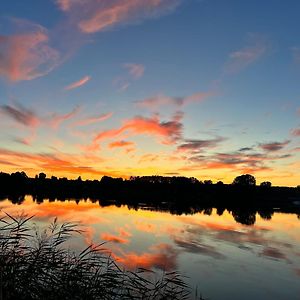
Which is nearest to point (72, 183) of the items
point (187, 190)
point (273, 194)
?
point (187, 190)

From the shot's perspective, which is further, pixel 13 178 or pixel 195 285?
pixel 13 178

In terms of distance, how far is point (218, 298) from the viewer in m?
15.4

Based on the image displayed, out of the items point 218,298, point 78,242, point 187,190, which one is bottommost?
point 218,298

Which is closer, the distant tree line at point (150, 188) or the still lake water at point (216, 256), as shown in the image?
the still lake water at point (216, 256)

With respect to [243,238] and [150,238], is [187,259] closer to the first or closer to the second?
[150,238]

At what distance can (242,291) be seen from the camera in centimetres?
1691

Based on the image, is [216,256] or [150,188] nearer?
[216,256]

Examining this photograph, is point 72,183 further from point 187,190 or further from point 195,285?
point 195,285

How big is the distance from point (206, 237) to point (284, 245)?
21.1 feet

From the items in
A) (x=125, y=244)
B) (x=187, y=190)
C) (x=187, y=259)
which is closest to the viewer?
(x=187, y=259)

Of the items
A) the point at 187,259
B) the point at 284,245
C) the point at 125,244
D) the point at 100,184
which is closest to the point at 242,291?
the point at 187,259

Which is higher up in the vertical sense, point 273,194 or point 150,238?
point 273,194

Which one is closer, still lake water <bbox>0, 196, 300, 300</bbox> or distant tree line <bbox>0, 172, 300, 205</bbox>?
still lake water <bbox>0, 196, 300, 300</bbox>

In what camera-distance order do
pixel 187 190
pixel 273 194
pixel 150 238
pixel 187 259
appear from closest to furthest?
pixel 187 259
pixel 150 238
pixel 187 190
pixel 273 194
